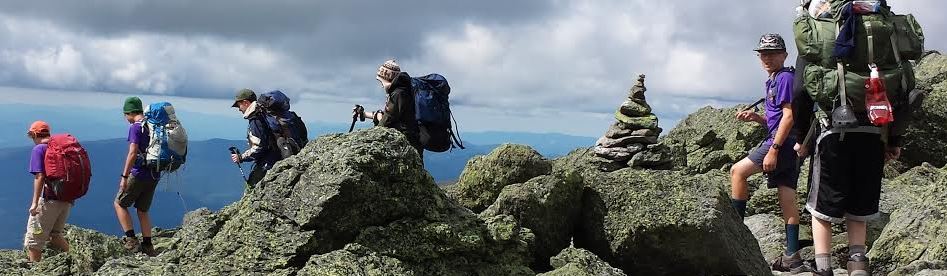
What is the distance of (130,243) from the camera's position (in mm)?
16266

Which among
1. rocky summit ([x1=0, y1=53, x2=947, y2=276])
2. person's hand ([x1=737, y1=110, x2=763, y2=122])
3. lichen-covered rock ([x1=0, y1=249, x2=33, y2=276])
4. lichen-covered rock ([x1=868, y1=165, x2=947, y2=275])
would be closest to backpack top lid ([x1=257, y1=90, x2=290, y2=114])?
rocky summit ([x1=0, y1=53, x2=947, y2=276])

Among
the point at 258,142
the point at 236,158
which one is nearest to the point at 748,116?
the point at 258,142

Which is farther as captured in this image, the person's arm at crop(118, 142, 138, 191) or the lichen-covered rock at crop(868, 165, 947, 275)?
the person's arm at crop(118, 142, 138, 191)

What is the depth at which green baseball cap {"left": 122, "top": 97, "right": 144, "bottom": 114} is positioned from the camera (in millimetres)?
15812

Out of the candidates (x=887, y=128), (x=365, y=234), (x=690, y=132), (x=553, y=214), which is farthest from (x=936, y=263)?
(x=690, y=132)

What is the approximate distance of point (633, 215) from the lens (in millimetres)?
10703

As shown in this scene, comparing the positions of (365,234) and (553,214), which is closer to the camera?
(365,234)

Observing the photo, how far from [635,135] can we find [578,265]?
1095 cm

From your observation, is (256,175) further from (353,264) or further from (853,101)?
(853,101)

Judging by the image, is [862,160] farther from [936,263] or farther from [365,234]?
[365,234]

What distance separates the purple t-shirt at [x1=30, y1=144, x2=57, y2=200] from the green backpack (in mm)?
15681

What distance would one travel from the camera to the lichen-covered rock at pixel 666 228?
34.2ft

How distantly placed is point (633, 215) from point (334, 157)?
466 cm

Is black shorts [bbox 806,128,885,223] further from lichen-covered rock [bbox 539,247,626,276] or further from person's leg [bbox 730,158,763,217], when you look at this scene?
person's leg [bbox 730,158,763,217]
